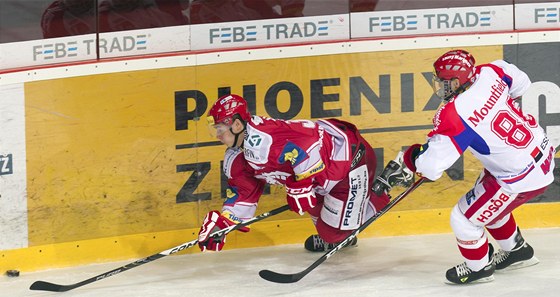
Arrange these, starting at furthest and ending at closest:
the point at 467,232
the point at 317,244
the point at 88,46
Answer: the point at 317,244 → the point at 88,46 → the point at 467,232

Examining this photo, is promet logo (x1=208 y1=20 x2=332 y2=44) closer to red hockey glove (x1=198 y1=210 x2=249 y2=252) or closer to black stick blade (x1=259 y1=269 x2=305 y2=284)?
red hockey glove (x1=198 y1=210 x2=249 y2=252)

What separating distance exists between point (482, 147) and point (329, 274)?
99 cm

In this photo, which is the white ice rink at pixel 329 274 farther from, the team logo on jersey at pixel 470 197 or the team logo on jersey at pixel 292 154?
the team logo on jersey at pixel 292 154

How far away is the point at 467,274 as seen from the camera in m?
5.48

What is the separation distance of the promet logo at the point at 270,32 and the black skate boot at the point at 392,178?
92 cm

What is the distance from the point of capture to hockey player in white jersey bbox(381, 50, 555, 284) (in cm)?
521

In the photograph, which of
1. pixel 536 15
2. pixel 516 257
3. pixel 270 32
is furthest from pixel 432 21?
pixel 516 257

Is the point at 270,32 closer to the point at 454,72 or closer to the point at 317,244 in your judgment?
the point at 317,244

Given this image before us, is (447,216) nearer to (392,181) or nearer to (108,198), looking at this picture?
(392,181)

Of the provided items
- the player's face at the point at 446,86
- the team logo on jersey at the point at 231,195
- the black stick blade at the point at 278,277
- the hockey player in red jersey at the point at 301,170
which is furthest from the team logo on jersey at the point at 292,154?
the player's face at the point at 446,86

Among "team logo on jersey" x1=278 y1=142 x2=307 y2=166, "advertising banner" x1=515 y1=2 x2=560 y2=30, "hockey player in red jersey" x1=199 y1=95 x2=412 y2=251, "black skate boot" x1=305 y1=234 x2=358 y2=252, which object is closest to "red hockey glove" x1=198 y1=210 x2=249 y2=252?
"hockey player in red jersey" x1=199 y1=95 x2=412 y2=251

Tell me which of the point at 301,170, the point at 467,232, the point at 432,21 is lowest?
the point at 467,232

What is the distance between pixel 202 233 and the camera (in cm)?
560

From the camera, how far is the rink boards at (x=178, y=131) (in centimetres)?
579
